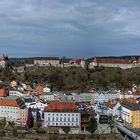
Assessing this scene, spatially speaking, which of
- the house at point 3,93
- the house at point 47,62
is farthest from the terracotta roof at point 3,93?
the house at point 47,62

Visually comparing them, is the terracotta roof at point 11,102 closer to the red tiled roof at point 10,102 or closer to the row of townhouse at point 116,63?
the red tiled roof at point 10,102

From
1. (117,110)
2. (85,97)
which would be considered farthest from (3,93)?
(117,110)

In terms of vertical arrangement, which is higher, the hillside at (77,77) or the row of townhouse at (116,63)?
the row of townhouse at (116,63)

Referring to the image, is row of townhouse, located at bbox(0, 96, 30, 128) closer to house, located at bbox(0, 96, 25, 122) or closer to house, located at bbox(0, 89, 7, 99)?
house, located at bbox(0, 96, 25, 122)

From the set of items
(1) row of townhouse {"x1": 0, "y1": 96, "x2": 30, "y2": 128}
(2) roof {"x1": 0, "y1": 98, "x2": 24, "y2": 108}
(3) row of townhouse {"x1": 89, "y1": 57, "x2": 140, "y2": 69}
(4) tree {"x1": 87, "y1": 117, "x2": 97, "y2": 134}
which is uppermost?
(3) row of townhouse {"x1": 89, "y1": 57, "x2": 140, "y2": 69}

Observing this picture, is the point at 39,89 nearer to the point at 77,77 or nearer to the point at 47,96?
the point at 47,96

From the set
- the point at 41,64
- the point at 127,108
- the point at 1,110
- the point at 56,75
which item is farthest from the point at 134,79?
the point at 1,110

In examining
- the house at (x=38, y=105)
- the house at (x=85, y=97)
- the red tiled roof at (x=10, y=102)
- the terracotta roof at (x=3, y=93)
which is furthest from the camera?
the house at (x=85, y=97)

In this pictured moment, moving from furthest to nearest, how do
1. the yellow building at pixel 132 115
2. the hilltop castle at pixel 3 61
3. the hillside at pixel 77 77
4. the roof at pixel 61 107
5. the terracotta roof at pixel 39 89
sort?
the hilltop castle at pixel 3 61 < the hillside at pixel 77 77 < the terracotta roof at pixel 39 89 < the yellow building at pixel 132 115 < the roof at pixel 61 107

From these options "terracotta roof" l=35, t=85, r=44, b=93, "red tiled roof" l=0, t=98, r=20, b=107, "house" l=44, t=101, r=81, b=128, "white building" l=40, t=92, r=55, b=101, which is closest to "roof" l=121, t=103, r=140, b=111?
"house" l=44, t=101, r=81, b=128
